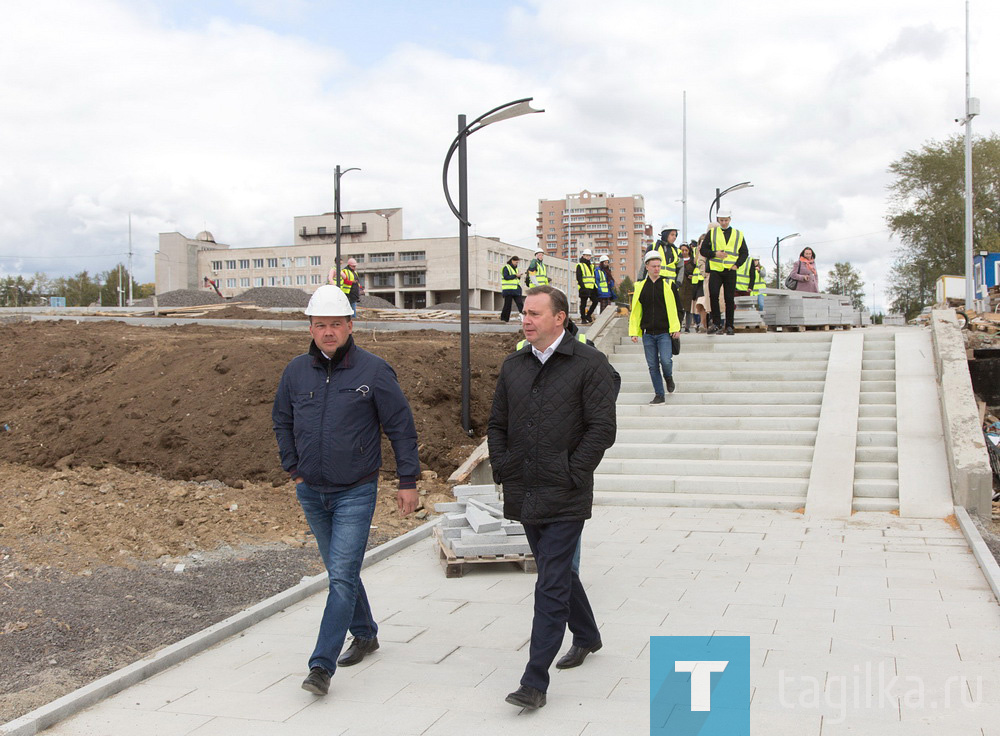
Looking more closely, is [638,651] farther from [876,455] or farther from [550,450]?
[876,455]

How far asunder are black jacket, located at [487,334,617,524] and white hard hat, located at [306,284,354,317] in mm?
Answer: 970

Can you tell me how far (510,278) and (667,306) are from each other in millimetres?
8648

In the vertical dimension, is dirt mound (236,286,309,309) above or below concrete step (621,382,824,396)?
above

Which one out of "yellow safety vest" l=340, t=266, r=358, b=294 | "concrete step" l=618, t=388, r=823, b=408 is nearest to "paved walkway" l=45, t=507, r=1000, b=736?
"concrete step" l=618, t=388, r=823, b=408

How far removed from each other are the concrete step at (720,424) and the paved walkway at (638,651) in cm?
321

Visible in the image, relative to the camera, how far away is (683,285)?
56.5 ft

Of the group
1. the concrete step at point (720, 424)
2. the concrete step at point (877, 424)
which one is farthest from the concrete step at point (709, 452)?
the concrete step at point (877, 424)

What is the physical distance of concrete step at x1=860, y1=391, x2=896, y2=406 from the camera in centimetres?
1110

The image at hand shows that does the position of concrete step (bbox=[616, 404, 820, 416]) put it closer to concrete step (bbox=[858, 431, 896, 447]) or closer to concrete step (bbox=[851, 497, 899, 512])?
concrete step (bbox=[858, 431, 896, 447])

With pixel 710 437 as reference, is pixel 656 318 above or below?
above

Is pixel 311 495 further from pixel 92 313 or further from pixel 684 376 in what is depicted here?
pixel 92 313

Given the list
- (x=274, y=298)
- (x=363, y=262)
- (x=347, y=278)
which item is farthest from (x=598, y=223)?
(x=347, y=278)

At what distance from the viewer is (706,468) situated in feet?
32.5

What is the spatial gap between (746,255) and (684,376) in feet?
10.4
